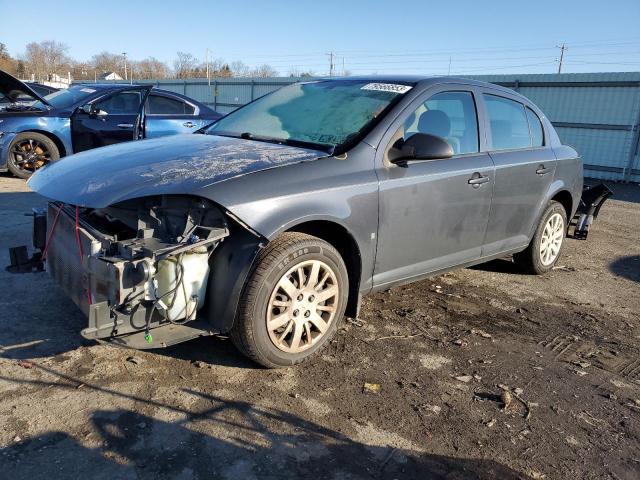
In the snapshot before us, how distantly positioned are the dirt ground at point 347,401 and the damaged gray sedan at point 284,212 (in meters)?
0.33

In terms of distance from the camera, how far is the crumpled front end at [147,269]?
2680 millimetres

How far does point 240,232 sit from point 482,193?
2107 millimetres

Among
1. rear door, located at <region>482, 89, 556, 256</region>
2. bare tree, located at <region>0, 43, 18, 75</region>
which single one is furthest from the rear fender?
bare tree, located at <region>0, 43, 18, 75</region>

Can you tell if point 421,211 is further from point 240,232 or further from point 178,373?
point 178,373

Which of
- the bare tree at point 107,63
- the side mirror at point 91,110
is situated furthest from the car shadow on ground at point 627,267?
the bare tree at point 107,63

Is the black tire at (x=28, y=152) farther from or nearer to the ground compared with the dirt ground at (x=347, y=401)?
farther from the ground

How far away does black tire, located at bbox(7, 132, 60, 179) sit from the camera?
8.48m

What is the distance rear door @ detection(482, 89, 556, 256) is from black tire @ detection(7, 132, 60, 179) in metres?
6.98

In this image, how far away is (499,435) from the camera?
272 centimetres

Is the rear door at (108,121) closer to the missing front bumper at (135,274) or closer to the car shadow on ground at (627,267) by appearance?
the missing front bumper at (135,274)

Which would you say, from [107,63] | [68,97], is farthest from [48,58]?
[68,97]

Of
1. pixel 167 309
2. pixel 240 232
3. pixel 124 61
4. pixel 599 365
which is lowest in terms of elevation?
pixel 599 365

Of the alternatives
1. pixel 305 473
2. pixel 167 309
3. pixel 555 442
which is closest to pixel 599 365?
pixel 555 442

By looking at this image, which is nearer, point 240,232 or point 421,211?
point 240,232
